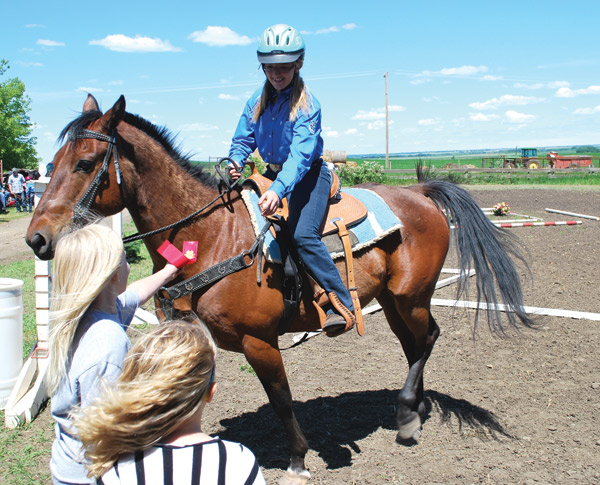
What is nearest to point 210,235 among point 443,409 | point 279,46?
point 279,46

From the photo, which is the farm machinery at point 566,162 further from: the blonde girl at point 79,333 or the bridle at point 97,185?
the blonde girl at point 79,333

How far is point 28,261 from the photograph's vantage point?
477 inches

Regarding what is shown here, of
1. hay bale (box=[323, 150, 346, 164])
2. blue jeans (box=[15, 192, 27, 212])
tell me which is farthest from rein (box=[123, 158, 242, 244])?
blue jeans (box=[15, 192, 27, 212])

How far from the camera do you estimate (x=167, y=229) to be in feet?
10.9

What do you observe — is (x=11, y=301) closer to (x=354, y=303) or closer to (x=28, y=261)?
(x=354, y=303)

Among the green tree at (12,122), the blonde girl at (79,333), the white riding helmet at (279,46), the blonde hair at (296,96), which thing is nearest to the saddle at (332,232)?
the blonde hair at (296,96)

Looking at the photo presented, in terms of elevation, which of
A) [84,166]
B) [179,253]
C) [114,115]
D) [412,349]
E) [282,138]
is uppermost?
[114,115]

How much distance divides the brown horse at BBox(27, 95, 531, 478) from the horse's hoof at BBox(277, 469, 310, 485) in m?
0.01

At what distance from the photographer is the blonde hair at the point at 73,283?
185 centimetres

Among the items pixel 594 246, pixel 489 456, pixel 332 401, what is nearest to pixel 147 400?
pixel 489 456

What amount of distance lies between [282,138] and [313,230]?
66 centimetres

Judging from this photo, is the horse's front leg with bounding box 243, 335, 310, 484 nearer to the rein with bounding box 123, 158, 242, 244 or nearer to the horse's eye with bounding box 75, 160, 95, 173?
the rein with bounding box 123, 158, 242, 244

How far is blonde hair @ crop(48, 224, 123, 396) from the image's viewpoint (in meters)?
1.85

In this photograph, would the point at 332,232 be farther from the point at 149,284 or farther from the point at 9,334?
the point at 9,334
